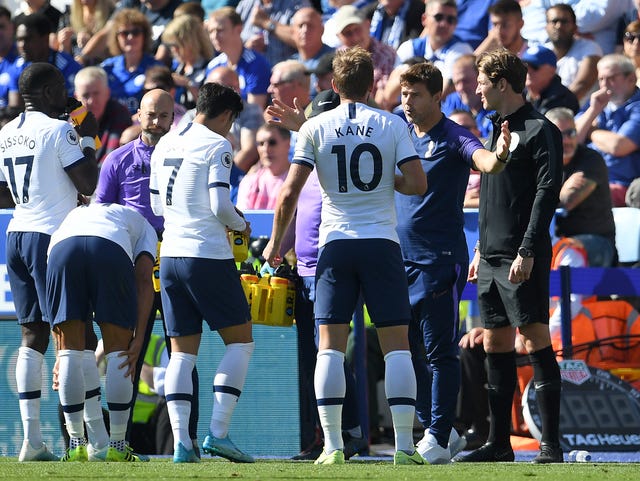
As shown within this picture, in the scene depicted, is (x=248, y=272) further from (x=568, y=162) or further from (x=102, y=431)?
(x=568, y=162)

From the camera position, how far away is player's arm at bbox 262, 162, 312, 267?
6.96 meters

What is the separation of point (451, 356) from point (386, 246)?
0.94 m

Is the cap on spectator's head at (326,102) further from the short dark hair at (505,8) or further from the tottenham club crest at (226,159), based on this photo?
the short dark hair at (505,8)

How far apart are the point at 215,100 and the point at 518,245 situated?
186 cm

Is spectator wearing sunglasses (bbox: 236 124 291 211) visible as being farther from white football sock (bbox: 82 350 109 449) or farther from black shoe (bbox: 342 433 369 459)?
white football sock (bbox: 82 350 109 449)

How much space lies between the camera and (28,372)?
761 centimetres

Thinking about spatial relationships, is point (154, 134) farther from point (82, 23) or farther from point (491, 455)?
point (82, 23)

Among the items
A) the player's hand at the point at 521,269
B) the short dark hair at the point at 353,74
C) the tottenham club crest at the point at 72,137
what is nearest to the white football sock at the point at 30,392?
the tottenham club crest at the point at 72,137

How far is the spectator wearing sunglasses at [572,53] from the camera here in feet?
39.0

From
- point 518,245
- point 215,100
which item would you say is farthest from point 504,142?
point 215,100

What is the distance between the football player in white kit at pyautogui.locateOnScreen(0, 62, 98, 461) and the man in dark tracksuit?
229cm

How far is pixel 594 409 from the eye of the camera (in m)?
8.46

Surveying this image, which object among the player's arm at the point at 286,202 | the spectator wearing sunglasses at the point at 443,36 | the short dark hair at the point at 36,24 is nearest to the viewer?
the player's arm at the point at 286,202

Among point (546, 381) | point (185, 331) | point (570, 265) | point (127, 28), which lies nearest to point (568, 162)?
point (570, 265)
